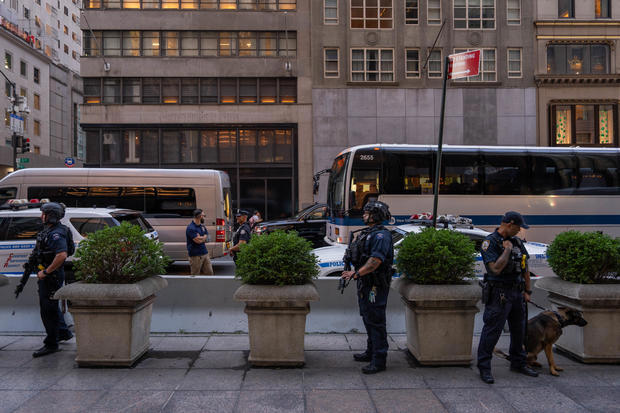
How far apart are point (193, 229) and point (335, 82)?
65.4 feet

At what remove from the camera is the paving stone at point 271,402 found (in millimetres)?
4055

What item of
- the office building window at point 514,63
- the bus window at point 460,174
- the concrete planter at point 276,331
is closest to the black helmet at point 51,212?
the concrete planter at point 276,331

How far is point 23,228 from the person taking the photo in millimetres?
9164

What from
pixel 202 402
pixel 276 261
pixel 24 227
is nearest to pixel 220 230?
pixel 24 227

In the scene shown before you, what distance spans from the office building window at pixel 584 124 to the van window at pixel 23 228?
27217 millimetres

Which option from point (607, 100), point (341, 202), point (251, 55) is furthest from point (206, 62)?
point (607, 100)

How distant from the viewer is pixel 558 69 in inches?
1078

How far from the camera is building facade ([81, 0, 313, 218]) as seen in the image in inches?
1053

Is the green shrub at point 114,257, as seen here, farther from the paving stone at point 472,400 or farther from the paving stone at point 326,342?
the paving stone at point 472,400

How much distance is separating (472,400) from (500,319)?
3.16 ft

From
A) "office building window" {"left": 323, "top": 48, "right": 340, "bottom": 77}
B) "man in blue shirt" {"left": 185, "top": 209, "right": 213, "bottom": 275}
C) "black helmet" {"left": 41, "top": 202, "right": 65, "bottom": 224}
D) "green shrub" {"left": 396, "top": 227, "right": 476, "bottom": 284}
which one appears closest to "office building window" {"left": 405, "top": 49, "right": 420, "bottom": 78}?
"office building window" {"left": 323, "top": 48, "right": 340, "bottom": 77}

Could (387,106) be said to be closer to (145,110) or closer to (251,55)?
(251,55)

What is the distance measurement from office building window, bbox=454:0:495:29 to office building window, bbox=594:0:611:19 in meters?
6.37

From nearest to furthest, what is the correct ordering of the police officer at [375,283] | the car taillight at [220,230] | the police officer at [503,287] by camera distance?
the police officer at [503,287]
the police officer at [375,283]
the car taillight at [220,230]
